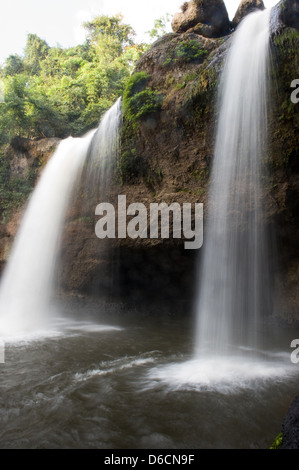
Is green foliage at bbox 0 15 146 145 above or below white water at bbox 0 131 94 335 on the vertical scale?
above

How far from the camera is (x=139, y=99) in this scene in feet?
31.8

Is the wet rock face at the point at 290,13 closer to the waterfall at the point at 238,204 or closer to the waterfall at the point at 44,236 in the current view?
the waterfall at the point at 238,204

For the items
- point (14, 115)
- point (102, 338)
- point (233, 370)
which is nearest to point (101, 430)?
point (233, 370)

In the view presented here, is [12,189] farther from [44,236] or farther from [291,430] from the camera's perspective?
[291,430]

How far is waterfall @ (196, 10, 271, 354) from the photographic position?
7.42m

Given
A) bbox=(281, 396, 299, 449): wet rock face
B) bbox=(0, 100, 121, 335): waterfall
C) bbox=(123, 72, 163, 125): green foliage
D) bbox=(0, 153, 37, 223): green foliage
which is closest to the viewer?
bbox=(281, 396, 299, 449): wet rock face

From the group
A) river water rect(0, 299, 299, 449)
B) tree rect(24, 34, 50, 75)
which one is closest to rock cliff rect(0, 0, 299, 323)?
river water rect(0, 299, 299, 449)

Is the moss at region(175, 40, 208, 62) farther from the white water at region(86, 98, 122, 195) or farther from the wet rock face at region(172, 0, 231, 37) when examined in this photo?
the white water at region(86, 98, 122, 195)

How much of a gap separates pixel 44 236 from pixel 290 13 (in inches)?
384

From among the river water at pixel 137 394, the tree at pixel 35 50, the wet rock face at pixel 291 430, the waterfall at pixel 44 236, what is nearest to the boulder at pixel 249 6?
the waterfall at pixel 44 236

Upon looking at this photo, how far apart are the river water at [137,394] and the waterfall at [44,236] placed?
3591 mm

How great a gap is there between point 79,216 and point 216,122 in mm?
5574

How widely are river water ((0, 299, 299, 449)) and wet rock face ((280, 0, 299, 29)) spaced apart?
7742 millimetres

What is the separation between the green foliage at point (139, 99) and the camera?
9.47 m
